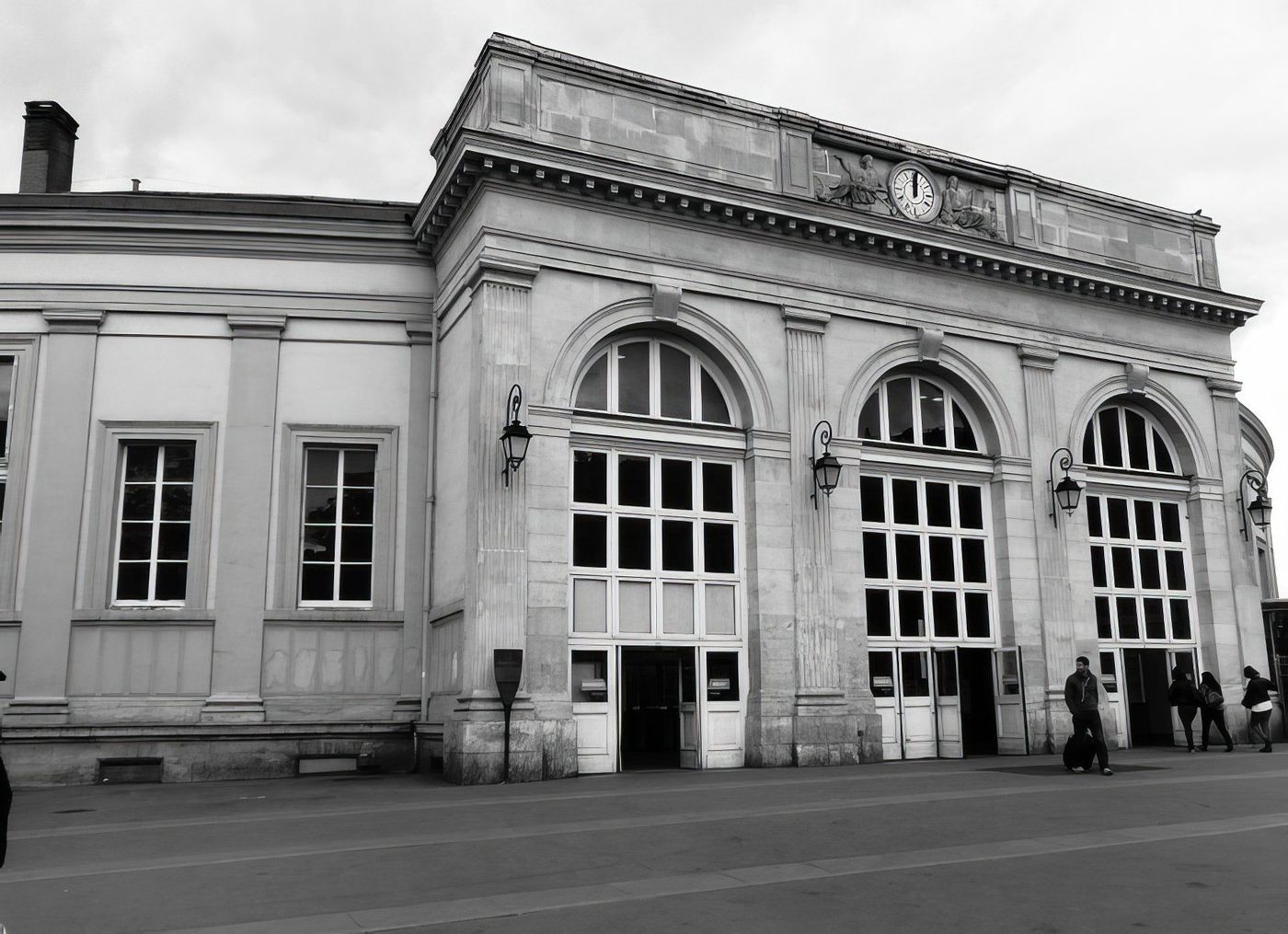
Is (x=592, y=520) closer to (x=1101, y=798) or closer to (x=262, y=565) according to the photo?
(x=262, y=565)

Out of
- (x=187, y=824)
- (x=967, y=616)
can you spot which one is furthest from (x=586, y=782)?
(x=967, y=616)

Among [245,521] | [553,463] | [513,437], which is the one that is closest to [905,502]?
[553,463]

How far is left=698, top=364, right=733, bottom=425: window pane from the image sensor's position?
19.6 metres

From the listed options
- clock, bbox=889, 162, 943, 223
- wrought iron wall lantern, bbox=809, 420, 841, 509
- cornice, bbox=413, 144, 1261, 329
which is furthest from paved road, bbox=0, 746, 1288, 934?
clock, bbox=889, 162, 943, 223

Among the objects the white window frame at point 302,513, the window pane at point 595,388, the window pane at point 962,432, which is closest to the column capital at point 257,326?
the white window frame at point 302,513

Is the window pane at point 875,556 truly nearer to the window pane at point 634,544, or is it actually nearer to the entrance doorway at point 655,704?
the entrance doorway at point 655,704

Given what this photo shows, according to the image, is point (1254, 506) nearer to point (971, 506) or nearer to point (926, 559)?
point (971, 506)

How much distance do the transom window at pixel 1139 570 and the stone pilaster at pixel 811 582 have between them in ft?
21.1

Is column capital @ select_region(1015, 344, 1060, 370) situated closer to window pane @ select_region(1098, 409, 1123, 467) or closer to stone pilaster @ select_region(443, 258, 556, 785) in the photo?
window pane @ select_region(1098, 409, 1123, 467)

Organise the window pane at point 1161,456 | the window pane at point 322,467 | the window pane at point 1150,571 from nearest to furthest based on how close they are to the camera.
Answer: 1. the window pane at point 322,467
2. the window pane at point 1150,571
3. the window pane at point 1161,456

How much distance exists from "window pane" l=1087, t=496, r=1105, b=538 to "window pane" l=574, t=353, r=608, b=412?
407 inches

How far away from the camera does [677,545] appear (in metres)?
18.7

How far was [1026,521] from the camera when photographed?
70.1 feet

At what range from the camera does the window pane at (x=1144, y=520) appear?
917 inches
